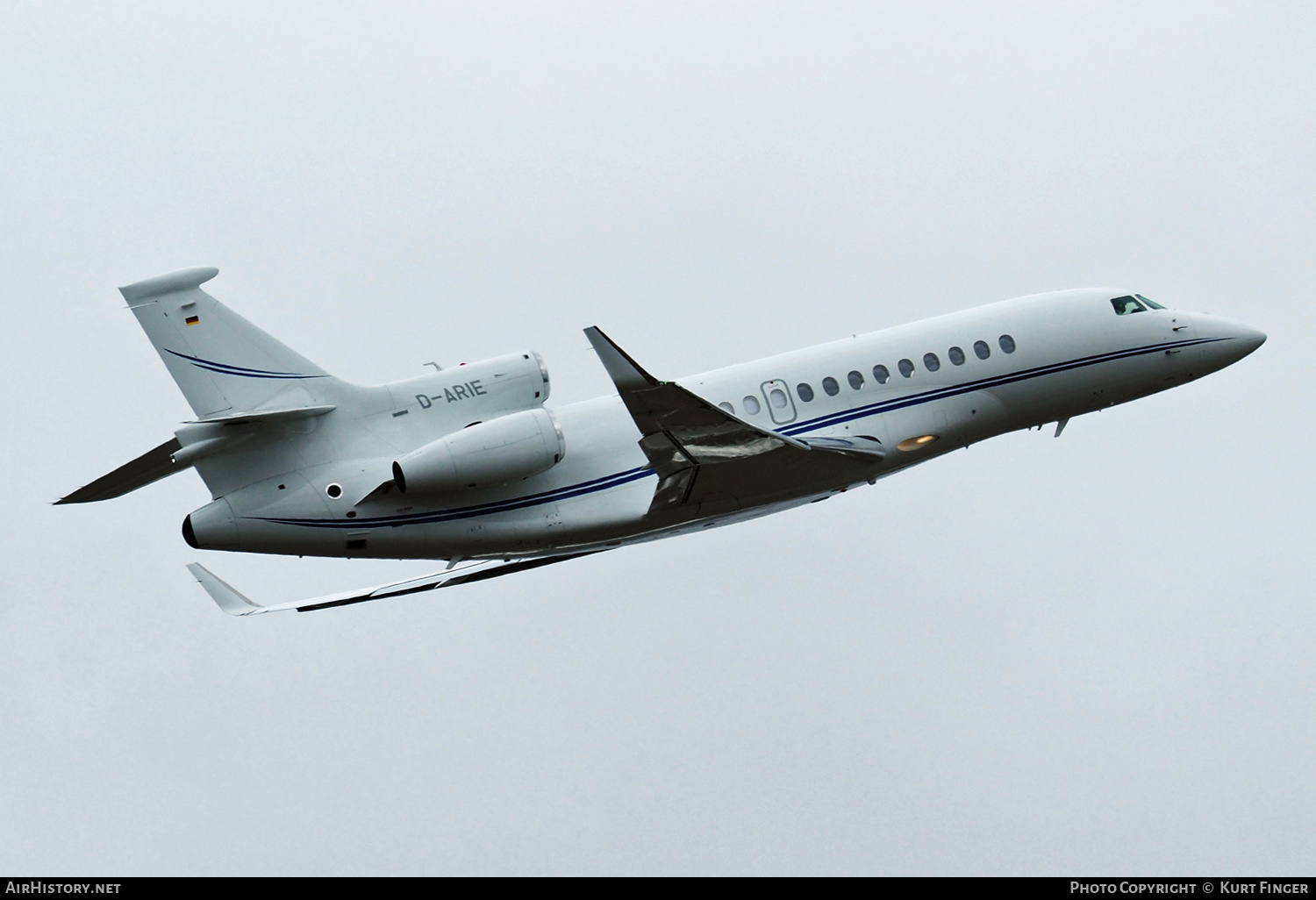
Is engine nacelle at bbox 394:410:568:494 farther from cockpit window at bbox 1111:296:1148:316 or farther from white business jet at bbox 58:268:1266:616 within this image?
cockpit window at bbox 1111:296:1148:316

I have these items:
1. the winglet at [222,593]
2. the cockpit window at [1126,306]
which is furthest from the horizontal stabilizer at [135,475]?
the cockpit window at [1126,306]

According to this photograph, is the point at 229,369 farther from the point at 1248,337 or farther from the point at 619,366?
the point at 1248,337

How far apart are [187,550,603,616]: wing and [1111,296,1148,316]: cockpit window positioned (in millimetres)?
9902

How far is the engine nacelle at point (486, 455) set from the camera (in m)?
21.0

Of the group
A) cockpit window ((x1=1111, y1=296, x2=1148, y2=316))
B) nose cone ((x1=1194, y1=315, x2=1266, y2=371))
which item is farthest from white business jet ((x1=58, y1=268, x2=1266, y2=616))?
nose cone ((x1=1194, y1=315, x2=1266, y2=371))

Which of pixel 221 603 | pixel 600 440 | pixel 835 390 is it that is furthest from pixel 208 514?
pixel 835 390

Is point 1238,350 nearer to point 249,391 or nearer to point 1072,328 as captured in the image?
point 1072,328

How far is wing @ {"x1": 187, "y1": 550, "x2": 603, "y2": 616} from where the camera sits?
2350cm

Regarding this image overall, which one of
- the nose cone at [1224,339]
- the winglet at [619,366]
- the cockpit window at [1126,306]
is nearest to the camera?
the winglet at [619,366]

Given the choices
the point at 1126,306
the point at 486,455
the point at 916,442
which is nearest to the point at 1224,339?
the point at 1126,306

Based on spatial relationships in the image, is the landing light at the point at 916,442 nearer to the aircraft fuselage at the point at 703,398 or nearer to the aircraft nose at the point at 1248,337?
the aircraft fuselage at the point at 703,398

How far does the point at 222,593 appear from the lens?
77.3 feet

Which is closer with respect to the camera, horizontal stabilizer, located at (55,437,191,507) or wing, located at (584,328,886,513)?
wing, located at (584,328,886,513)

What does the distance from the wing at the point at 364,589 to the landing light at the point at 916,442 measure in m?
5.12
